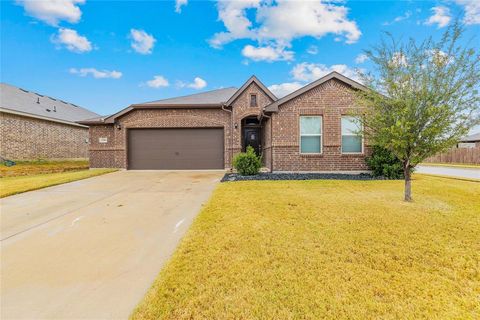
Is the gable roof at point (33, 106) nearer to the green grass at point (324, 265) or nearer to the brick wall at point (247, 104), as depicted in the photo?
the brick wall at point (247, 104)

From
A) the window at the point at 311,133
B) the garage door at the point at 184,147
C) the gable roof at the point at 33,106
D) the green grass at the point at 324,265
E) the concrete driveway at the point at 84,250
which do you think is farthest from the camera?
the gable roof at the point at 33,106

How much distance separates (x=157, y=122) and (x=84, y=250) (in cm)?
1160

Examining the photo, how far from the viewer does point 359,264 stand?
8.72 feet

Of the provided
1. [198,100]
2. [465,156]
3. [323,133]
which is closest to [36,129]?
[198,100]

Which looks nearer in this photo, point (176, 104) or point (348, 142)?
point (348, 142)

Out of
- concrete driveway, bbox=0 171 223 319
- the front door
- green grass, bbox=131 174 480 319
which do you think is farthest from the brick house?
green grass, bbox=131 174 480 319

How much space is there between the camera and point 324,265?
2.63 m

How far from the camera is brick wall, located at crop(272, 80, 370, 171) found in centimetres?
1060

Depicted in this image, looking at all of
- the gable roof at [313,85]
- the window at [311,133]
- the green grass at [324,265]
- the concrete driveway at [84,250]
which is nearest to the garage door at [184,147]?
the gable roof at [313,85]

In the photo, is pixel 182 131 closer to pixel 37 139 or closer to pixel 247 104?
pixel 247 104

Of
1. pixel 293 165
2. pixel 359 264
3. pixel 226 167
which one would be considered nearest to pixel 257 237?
pixel 359 264

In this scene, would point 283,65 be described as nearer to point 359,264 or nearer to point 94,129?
point 94,129

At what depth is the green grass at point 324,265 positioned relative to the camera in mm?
1950

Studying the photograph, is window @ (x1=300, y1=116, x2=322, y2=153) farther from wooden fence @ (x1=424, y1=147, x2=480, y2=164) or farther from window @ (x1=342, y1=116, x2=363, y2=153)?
wooden fence @ (x1=424, y1=147, x2=480, y2=164)
